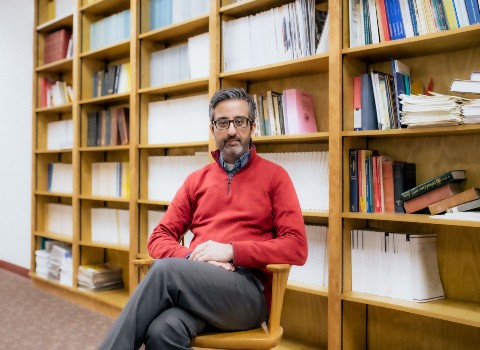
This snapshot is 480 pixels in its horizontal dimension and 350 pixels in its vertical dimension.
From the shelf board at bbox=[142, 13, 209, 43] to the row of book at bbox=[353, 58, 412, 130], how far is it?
111 centimetres

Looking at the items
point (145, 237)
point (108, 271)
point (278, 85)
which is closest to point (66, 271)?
point (108, 271)

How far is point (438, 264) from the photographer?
7.22 ft

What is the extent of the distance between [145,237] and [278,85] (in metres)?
1.37

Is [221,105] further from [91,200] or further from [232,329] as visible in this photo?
[91,200]

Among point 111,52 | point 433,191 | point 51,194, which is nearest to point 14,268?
point 51,194

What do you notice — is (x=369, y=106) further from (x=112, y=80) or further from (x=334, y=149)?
(x=112, y=80)

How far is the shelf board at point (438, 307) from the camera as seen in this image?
6.23ft

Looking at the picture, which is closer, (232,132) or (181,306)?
(181,306)

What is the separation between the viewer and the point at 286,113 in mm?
2512

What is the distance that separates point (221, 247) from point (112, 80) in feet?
7.19

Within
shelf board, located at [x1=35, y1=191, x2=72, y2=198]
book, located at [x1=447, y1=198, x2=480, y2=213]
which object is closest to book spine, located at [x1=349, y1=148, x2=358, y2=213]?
book, located at [x1=447, y1=198, x2=480, y2=213]

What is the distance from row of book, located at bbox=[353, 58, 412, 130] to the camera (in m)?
2.10

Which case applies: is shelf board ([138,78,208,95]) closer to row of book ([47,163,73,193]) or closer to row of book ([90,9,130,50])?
row of book ([90,9,130,50])

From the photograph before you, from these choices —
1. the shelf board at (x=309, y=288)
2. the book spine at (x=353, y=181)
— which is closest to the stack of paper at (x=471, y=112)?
the book spine at (x=353, y=181)
